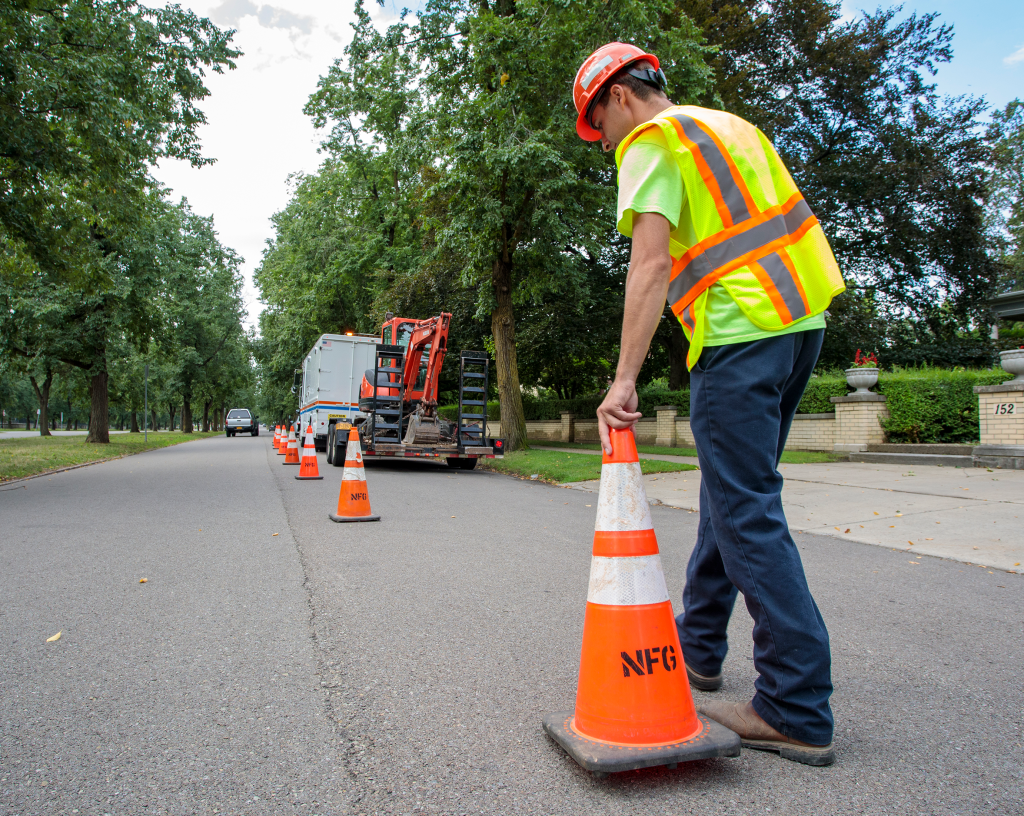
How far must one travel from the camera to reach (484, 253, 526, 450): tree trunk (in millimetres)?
17250

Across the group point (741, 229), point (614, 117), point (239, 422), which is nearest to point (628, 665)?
point (741, 229)

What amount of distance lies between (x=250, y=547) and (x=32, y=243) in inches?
352

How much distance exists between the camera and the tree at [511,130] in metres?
14.5

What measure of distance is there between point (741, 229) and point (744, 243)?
0.05 meters

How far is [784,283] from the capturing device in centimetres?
217

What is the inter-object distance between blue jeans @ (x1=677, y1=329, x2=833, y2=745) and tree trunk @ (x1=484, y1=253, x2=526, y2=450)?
15.0 m

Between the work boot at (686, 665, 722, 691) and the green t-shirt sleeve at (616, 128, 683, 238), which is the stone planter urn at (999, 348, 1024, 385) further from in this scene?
the green t-shirt sleeve at (616, 128, 683, 238)

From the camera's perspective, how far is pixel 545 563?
16.8 ft

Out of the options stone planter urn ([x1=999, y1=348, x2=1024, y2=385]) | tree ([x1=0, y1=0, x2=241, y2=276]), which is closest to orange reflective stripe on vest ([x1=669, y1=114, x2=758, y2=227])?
tree ([x1=0, y1=0, x2=241, y2=276])

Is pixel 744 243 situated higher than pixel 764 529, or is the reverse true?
pixel 744 243

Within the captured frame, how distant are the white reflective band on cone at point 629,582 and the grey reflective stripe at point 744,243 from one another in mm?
929

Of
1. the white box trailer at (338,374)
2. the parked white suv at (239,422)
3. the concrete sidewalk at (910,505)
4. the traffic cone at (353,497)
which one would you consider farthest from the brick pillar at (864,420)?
the parked white suv at (239,422)

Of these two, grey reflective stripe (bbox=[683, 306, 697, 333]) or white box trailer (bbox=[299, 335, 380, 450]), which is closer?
grey reflective stripe (bbox=[683, 306, 697, 333])

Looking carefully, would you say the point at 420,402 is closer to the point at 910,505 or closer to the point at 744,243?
the point at 910,505
